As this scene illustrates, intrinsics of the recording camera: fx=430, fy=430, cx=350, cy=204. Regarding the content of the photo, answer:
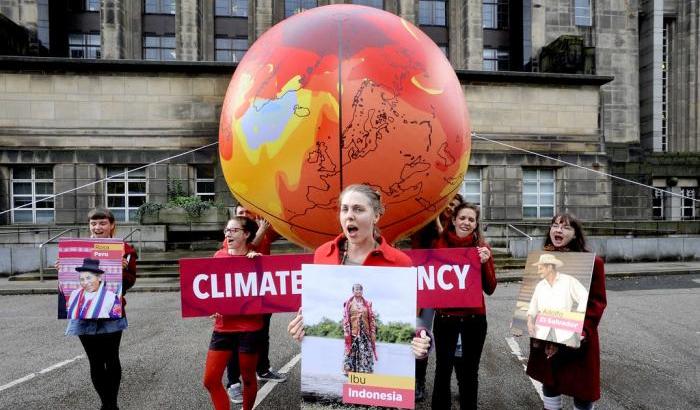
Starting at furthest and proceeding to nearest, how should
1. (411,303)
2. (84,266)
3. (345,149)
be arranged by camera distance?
(84,266) < (345,149) < (411,303)

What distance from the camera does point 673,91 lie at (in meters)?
30.0

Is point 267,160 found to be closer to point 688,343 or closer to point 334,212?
point 334,212

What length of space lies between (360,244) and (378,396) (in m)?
0.66

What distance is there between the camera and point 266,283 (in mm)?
2756

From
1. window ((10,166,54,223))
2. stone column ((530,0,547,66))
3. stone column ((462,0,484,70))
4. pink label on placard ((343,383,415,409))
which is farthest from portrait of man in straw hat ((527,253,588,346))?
stone column ((530,0,547,66))

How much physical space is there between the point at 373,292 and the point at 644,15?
3658 cm

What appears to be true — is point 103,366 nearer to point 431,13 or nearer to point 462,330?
point 462,330

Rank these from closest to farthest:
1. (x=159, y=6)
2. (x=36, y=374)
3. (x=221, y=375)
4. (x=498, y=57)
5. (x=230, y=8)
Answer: (x=221, y=375) → (x=36, y=374) → (x=159, y=6) → (x=230, y=8) → (x=498, y=57)

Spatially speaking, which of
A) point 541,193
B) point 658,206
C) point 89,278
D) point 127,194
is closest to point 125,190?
point 127,194

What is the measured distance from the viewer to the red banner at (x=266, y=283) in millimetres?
2629

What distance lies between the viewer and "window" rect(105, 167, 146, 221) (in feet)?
53.7

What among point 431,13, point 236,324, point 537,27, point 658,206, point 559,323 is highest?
point 431,13

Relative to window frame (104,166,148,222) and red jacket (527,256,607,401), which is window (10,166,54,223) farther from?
red jacket (527,256,607,401)

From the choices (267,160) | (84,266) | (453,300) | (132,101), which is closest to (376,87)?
(267,160)
